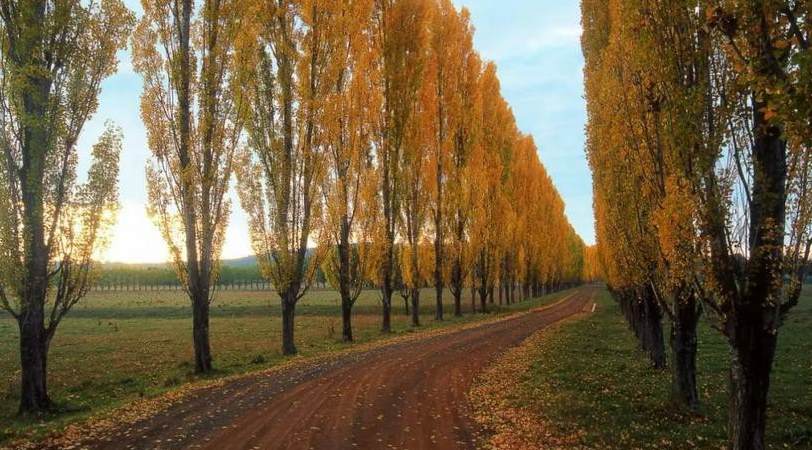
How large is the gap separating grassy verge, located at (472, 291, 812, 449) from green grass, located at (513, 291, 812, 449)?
0.02 meters

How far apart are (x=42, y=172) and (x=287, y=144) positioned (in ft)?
33.7

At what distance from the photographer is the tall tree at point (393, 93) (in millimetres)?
32125

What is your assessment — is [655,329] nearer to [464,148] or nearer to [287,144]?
[287,144]

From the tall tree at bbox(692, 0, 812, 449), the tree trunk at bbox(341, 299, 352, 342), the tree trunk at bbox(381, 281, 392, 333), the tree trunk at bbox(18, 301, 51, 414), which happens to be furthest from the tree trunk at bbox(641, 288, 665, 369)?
the tree trunk at bbox(18, 301, 51, 414)

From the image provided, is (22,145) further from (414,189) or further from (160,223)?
(414,189)

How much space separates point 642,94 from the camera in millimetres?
12961

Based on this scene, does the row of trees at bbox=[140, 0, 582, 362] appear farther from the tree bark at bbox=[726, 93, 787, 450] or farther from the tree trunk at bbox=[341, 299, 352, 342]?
the tree bark at bbox=[726, 93, 787, 450]

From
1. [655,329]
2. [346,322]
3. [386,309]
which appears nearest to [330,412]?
[655,329]

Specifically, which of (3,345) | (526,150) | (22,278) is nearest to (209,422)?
(22,278)

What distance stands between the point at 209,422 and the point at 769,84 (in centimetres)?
1108

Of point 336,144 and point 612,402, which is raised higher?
point 336,144

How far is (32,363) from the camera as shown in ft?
47.1

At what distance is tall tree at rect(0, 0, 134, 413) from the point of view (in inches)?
557

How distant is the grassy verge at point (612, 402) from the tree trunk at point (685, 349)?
0.49m
